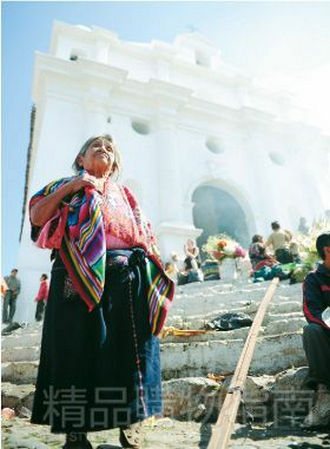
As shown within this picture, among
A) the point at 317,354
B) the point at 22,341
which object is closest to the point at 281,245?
the point at 22,341

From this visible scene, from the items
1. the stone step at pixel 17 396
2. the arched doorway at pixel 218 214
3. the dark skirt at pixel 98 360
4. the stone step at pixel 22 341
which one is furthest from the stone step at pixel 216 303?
the arched doorway at pixel 218 214

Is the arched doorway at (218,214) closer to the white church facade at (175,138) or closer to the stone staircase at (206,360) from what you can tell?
the white church facade at (175,138)

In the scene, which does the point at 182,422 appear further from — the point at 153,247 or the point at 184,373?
the point at 153,247

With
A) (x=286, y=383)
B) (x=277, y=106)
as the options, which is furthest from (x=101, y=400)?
(x=277, y=106)

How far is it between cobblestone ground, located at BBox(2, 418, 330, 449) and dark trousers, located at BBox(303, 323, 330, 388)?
395 millimetres

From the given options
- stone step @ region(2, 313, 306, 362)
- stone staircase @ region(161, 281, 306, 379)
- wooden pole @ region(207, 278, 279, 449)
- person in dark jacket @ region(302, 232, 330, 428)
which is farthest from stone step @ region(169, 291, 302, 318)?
wooden pole @ region(207, 278, 279, 449)

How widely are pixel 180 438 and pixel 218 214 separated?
15.5 meters

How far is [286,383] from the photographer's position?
2980 millimetres

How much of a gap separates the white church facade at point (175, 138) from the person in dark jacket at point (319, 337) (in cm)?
1013

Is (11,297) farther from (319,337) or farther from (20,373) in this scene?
(319,337)

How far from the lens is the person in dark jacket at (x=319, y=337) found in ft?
8.71

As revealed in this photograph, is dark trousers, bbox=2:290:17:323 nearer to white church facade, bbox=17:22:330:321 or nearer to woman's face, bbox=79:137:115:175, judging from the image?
white church facade, bbox=17:22:330:321

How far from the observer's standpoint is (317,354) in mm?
2871

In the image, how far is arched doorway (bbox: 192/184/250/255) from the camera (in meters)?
17.2
